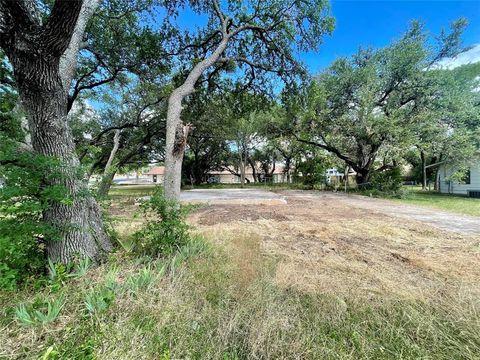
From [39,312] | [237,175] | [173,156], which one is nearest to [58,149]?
[173,156]

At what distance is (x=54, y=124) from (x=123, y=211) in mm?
5464

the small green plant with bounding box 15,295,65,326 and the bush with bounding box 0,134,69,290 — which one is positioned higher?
the bush with bounding box 0,134,69,290

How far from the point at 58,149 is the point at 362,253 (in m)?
4.32

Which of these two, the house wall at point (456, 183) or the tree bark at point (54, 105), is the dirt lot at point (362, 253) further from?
the house wall at point (456, 183)

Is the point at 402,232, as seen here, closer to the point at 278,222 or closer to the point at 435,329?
the point at 278,222

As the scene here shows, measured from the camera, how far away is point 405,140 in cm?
1091

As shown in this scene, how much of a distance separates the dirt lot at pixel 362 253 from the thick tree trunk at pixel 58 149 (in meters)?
1.90

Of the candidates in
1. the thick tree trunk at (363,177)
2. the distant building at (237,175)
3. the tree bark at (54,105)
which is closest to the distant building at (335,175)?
the thick tree trunk at (363,177)

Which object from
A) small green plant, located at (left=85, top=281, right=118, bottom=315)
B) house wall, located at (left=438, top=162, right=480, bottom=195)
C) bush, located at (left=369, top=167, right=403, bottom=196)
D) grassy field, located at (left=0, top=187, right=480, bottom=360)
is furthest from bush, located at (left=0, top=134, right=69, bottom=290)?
house wall, located at (left=438, top=162, right=480, bottom=195)

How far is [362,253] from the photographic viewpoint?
3.41 m

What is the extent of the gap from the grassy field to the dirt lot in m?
0.03

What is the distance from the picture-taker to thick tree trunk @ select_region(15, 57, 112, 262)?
6.94 feet

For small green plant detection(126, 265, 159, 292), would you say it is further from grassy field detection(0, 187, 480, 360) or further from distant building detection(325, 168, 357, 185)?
distant building detection(325, 168, 357, 185)

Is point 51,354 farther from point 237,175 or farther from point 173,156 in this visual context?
point 237,175
